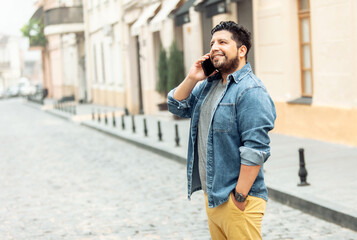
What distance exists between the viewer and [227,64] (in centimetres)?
361

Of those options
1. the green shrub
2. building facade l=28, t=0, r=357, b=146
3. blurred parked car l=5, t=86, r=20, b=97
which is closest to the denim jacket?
building facade l=28, t=0, r=357, b=146

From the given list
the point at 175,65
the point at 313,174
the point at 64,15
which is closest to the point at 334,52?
the point at 313,174

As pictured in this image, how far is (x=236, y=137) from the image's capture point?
11.7 feet

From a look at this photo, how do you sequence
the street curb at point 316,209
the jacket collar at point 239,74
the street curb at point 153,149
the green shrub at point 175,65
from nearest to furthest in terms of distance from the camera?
the jacket collar at point 239,74 < the street curb at point 316,209 < the street curb at point 153,149 < the green shrub at point 175,65

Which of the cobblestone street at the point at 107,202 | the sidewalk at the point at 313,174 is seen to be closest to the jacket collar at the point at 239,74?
the cobblestone street at the point at 107,202

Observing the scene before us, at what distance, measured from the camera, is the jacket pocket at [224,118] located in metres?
3.52

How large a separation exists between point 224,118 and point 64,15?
35.8 m

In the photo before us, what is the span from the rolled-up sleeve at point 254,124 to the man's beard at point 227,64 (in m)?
0.18

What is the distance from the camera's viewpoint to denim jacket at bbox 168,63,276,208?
11.4 ft

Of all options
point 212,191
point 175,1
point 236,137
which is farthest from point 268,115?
point 175,1

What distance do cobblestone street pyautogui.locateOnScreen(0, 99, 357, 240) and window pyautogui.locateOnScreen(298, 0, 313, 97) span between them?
11.0 ft

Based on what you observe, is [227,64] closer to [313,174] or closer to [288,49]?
[313,174]

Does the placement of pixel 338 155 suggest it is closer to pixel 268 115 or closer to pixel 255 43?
pixel 255 43

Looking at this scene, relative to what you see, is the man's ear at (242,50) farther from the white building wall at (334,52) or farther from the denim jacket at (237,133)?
the white building wall at (334,52)
